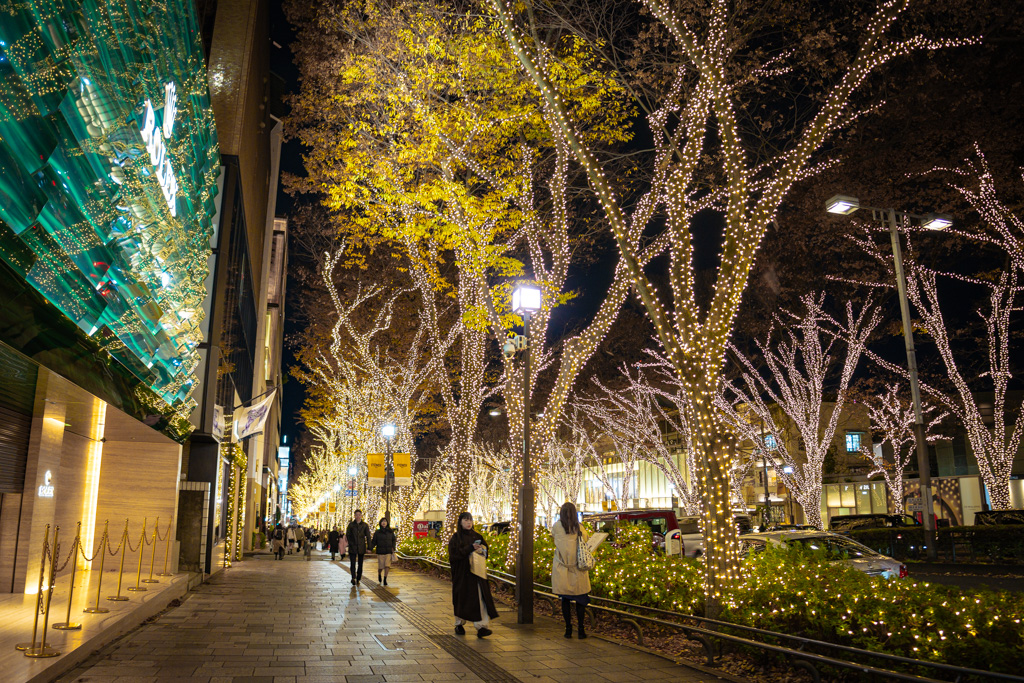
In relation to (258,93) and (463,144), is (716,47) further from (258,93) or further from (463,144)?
(258,93)

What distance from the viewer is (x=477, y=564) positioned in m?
10.1

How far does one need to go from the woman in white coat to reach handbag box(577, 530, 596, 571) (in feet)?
0.13

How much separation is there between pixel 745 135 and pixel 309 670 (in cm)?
1009

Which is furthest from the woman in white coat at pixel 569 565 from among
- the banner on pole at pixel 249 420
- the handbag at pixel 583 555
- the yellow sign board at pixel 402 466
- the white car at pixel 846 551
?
the yellow sign board at pixel 402 466

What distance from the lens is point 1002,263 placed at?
58.2 feet

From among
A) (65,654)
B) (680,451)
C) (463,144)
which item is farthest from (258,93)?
(680,451)

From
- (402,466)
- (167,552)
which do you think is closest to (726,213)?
(167,552)

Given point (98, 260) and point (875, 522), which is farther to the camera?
point (875, 522)

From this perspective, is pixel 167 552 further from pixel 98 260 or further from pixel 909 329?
pixel 909 329

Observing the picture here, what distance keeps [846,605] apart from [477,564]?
4.72 metres

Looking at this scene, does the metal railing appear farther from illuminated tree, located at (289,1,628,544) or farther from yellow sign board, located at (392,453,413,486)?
yellow sign board, located at (392,453,413,486)

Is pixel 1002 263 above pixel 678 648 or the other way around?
above

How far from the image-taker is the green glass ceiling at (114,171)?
6.28 m

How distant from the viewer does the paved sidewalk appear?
7352 millimetres
